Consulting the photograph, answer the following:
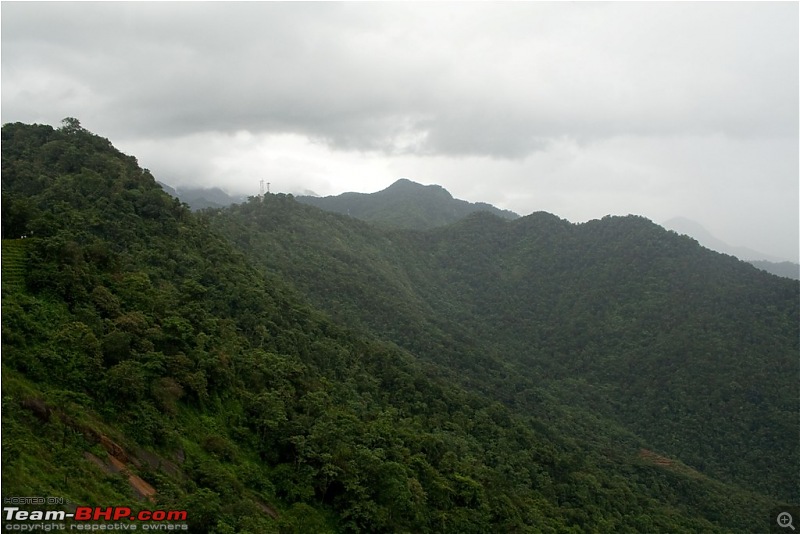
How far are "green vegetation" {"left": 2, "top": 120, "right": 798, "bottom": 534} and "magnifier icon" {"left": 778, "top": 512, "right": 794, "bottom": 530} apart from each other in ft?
5.13

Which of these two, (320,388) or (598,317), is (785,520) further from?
(598,317)

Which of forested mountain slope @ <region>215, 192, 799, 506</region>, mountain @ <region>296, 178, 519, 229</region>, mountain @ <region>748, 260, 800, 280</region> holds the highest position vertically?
mountain @ <region>296, 178, 519, 229</region>

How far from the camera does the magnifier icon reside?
133ft

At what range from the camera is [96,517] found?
10.9m

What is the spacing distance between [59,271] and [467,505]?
19.1 meters

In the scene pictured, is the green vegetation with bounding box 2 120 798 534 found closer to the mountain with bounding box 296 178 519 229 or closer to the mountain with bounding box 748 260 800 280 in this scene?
the mountain with bounding box 296 178 519 229

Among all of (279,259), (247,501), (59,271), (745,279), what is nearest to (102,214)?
(59,271)

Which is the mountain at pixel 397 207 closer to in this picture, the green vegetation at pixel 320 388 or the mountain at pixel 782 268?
the green vegetation at pixel 320 388

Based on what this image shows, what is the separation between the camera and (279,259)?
6375 cm

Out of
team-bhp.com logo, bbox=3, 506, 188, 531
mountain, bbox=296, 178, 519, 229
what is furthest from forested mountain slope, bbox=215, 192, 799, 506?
team-bhp.com logo, bbox=3, 506, 188, 531

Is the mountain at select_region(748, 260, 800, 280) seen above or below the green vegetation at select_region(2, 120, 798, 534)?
above

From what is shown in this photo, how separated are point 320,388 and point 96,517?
14.8 meters

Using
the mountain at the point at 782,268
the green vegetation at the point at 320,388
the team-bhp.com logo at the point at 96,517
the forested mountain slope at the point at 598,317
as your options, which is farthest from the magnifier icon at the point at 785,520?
the mountain at the point at 782,268

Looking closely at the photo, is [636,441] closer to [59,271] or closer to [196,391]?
[196,391]
